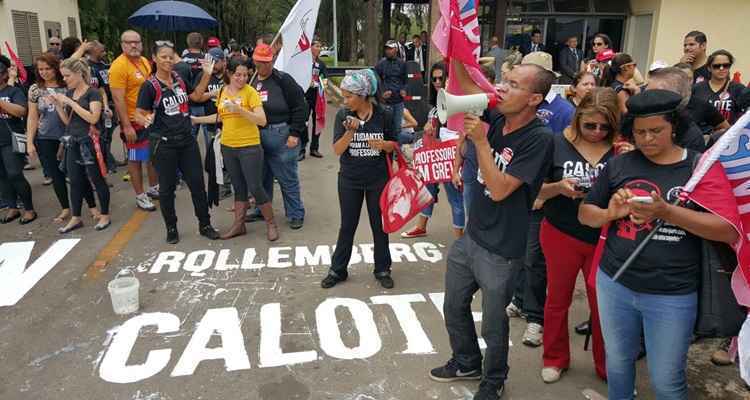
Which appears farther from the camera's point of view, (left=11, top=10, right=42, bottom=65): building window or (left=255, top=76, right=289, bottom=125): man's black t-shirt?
(left=11, top=10, right=42, bottom=65): building window

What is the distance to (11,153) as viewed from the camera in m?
6.22

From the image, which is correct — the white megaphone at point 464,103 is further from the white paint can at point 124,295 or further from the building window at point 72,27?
the building window at point 72,27

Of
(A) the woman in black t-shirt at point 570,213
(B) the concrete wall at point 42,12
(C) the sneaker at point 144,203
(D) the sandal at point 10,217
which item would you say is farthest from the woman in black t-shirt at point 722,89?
(B) the concrete wall at point 42,12

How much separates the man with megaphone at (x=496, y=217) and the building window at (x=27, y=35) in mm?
14038

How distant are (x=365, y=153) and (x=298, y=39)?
92.2 inches

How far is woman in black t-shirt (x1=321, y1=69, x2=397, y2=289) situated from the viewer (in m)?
4.36

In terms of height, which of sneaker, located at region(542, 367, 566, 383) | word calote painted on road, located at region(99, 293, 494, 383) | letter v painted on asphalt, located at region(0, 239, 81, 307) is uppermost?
sneaker, located at region(542, 367, 566, 383)

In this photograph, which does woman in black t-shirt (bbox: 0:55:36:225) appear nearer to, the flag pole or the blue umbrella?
the flag pole

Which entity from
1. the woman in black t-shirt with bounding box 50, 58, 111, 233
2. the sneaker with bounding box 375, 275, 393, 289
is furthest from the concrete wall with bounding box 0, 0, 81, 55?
the sneaker with bounding box 375, 275, 393, 289

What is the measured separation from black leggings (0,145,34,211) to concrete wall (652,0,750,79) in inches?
546

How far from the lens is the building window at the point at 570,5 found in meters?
15.5

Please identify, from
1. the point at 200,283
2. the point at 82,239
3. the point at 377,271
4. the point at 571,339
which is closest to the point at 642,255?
the point at 571,339

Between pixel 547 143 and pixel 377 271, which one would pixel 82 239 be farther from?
pixel 547 143

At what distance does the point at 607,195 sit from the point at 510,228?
501 millimetres
